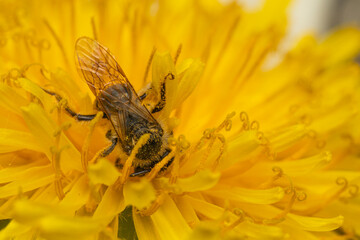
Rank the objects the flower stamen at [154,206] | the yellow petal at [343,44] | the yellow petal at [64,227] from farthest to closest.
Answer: the yellow petal at [343,44] → the flower stamen at [154,206] → the yellow petal at [64,227]

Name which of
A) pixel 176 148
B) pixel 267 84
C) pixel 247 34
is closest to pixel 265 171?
pixel 176 148

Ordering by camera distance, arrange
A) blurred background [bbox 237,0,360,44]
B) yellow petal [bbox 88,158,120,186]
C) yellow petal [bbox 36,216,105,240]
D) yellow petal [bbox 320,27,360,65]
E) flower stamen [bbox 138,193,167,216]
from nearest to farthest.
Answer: yellow petal [bbox 36,216,105,240] → yellow petal [bbox 88,158,120,186] → flower stamen [bbox 138,193,167,216] → yellow petal [bbox 320,27,360,65] → blurred background [bbox 237,0,360,44]

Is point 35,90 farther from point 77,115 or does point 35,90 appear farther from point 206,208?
point 206,208

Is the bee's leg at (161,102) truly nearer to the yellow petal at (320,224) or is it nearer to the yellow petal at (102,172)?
the yellow petal at (102,172)

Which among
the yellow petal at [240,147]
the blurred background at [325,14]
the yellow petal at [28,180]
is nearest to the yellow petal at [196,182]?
the yellow petal at [240,147]

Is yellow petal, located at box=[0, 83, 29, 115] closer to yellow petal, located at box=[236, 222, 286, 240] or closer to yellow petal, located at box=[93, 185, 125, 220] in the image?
yellow petal, located at box=[93, 185, 125, 220]

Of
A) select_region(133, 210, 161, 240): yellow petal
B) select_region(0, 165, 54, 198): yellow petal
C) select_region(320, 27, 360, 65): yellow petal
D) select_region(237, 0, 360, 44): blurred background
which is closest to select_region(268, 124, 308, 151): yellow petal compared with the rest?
select_region(133, 210, 161, 240): yellow petal

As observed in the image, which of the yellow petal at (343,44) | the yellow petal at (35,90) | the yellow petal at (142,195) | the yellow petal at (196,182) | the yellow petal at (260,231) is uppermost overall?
the yellow petal at (35,90)
